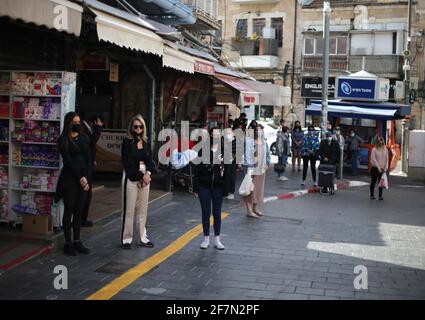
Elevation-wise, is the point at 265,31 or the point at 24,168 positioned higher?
the point at 265,31

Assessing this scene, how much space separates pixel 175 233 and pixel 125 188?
5.08ft

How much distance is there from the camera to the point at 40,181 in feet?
26.8

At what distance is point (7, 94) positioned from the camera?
8.12 metres

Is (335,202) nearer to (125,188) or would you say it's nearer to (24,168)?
(125,188)

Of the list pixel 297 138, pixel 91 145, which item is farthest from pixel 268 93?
pixel 91 145

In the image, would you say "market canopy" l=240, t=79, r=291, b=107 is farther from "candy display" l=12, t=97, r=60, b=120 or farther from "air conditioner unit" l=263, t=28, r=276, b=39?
"air conditioner unit" l=263, t=28, r=276, b=39

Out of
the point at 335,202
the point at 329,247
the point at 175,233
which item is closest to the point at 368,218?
the point at 335,202

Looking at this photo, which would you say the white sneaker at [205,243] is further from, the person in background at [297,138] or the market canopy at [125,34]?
the person in background at [297,138]

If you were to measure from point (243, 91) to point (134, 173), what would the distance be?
9077mm

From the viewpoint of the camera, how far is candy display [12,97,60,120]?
802 centimetres

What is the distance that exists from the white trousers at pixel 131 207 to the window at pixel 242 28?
31.1 meters

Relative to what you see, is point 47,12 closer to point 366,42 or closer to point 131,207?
point 131,207
